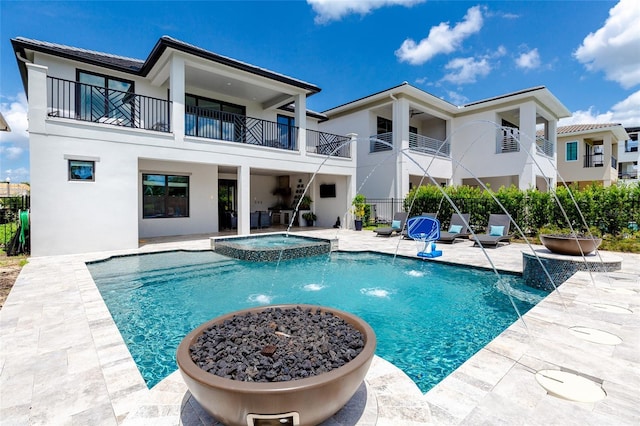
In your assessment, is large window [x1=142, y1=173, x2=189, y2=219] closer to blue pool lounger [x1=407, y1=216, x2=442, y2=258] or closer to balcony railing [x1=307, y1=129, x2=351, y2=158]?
balcony railing [x1=307, y1=129, x2=351, y2=158]

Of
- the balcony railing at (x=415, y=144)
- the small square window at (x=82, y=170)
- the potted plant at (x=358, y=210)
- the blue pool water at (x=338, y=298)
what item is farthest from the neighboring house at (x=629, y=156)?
the small square window at (x=82, y=170)

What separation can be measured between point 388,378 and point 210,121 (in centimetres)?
1241

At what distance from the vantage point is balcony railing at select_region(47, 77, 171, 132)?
10.1 meters

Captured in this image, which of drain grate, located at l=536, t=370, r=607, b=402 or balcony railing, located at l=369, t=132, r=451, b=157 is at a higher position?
balcony railing, located at l=369, t=132, r=451, b=157

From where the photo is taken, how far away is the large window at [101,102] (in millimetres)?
10641

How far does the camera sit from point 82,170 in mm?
Answer: 9125

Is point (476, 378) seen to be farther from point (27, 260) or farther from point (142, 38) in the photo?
point (142, 38)

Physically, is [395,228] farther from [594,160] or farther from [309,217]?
[594,160]

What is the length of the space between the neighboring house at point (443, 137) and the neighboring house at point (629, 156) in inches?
1040

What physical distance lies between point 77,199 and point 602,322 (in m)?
11.8

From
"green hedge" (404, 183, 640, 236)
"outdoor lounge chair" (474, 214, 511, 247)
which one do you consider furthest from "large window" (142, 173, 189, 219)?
"outdoor lounge chair" (474, 214, 511, 247)

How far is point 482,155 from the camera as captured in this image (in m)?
18.6

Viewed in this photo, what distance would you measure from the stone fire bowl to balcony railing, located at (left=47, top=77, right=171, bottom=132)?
34.6 ft

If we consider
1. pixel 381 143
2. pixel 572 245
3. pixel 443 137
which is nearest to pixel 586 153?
pixel 443 137
